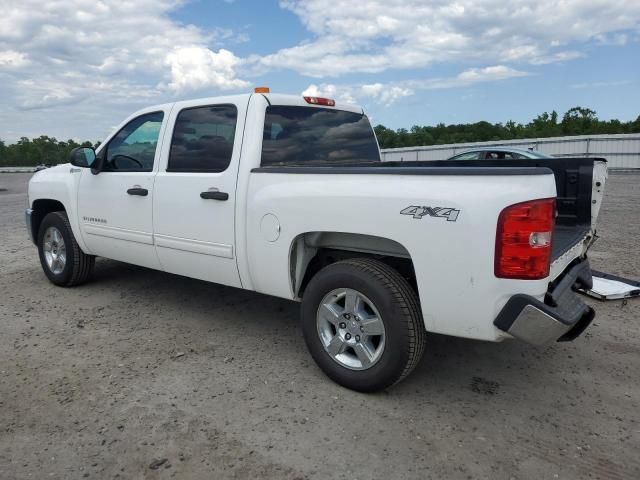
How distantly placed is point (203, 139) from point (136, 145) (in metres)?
0.99

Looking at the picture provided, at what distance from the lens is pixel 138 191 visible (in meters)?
4.48

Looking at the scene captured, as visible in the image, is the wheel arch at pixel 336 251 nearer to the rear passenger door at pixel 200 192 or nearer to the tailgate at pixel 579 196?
the rear passenger door at pixel 200 192

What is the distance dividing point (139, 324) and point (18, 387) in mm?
1231

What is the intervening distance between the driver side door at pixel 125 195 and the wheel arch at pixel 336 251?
1.54m

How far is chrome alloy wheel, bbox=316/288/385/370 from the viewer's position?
320 centimetres

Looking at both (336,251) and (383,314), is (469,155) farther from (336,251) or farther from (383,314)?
(383,314)

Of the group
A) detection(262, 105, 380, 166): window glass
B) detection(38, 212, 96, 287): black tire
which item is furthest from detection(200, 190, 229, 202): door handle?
detection(38, 212, 96, 287): black tire

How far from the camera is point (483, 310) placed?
2.78 m

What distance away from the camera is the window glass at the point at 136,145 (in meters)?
4.58

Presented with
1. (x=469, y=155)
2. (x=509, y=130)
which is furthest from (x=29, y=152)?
(x=469, y=155)

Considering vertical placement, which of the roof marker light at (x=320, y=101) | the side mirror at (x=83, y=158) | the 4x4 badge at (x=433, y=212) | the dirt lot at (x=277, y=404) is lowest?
the dirt lot at (x=277, y=404)

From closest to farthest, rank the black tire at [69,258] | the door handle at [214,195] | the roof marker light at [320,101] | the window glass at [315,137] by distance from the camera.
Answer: the door handle at [214,195], the window glass at [315,137], the roof marker light at [320,101], the black tire at [69,258]

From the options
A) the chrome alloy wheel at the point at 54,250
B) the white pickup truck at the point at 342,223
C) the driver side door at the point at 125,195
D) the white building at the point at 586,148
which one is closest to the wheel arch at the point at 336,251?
the white pickup truck at the point at 342,223

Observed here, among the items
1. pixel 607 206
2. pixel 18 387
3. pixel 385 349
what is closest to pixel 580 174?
pixel 385 349
